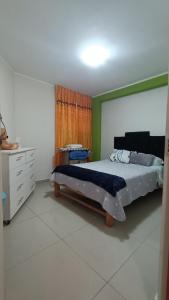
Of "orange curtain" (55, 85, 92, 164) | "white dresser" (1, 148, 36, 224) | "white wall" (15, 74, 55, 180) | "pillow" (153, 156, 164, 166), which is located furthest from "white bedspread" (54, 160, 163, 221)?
"orange curtain" (55, 85, 92, 164)

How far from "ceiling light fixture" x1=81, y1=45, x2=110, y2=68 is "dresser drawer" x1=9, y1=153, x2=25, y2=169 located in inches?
75.2

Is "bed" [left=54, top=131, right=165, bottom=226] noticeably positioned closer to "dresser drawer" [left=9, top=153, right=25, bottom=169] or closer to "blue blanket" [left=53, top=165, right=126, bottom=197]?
"blue blanket" [left=53, top=165, right=126, bottom=197]

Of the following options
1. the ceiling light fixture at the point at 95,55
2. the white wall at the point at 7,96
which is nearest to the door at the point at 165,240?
the ceiling light fixture at the point at 95,55

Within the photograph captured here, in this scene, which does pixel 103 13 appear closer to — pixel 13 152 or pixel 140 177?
pixel 13 152

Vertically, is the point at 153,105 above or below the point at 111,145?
above

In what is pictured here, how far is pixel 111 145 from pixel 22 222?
3.00m

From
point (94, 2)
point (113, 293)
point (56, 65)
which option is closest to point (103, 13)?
point (94, 2)

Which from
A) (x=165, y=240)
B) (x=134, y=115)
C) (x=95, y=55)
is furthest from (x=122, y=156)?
(x=165, y=240)

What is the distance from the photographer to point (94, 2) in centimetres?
141

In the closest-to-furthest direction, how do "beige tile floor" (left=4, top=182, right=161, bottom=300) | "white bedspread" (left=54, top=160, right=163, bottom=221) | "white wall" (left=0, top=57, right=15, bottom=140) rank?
"beige tile floor" (left=4, top=182, right=161, bottom=300) < "white bedspread" (left=54, top=160, right=163, bottom=221) < "white wall" (left=0, top=57, right=15, bottom=140)

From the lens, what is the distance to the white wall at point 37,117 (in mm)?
3076

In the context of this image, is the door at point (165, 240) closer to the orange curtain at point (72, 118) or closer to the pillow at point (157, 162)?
the pillow at point (157, 162)

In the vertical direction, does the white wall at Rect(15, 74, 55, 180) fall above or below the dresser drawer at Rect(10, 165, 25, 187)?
above

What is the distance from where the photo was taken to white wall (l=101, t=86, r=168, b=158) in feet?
10.1
